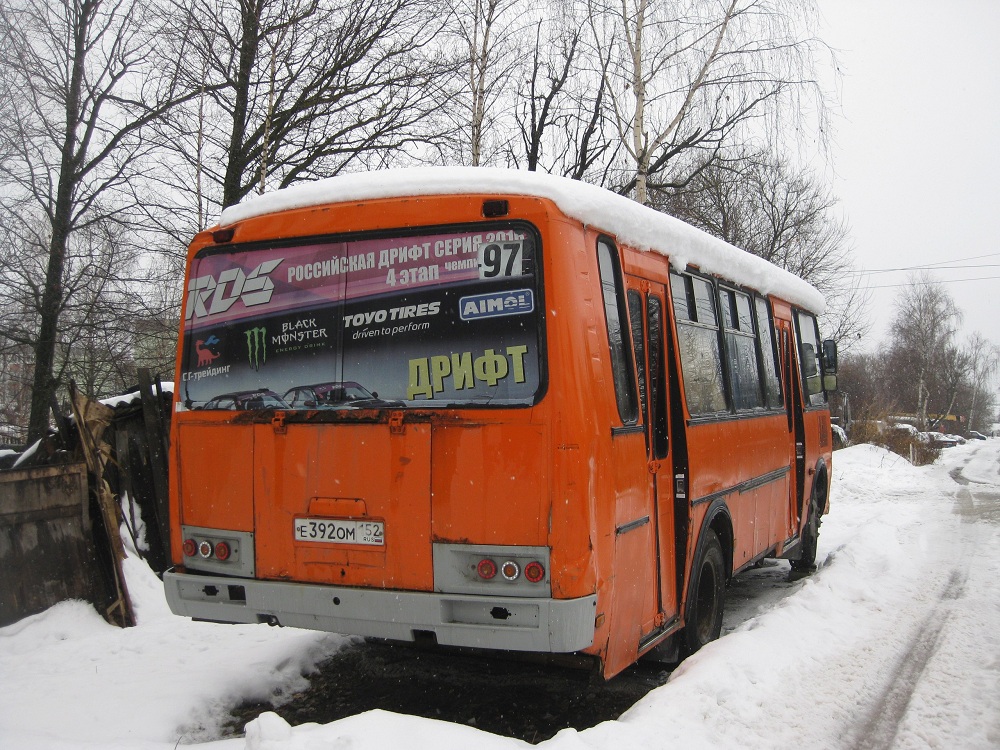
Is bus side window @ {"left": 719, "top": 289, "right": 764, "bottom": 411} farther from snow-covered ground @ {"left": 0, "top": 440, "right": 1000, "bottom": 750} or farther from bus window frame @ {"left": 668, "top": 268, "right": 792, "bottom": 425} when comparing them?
snow-covered ground @ {"left": 0, "top": 440, "right": 1000, "bottom": 750}

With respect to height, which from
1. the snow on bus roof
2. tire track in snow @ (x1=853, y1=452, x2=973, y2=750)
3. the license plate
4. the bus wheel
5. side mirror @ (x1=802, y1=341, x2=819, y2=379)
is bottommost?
tire track in snow @ (x1=853, y1=452, x2=973, y2=750)

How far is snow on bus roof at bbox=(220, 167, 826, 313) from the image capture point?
4.11m

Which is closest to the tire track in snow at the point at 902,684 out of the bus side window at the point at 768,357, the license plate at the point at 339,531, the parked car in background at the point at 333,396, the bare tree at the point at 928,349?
the bus side window at the point at 768,357

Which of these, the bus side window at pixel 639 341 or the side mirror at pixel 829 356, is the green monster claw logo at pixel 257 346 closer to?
the bus side window at pixel 639 341

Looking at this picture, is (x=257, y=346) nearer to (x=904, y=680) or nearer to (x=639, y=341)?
(x=639, y=341)

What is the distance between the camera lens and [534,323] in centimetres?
397

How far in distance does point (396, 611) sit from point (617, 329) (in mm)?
1924

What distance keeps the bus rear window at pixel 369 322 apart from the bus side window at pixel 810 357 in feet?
19.8

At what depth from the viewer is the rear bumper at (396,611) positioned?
12.2ft

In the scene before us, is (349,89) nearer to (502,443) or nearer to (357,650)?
(357,650)

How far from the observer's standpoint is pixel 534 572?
12.4 ft

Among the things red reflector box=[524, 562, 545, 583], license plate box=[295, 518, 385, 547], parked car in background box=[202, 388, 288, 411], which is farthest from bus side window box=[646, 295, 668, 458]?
parked car in background box=[202, 388, 288, 411]

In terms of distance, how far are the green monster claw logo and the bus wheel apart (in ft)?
10.1

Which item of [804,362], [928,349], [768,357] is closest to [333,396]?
[768,357]
